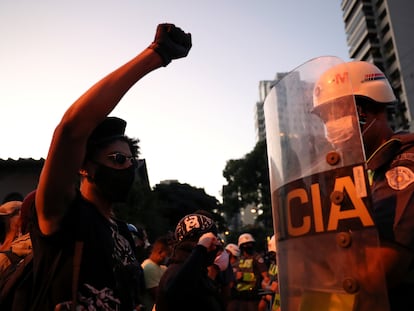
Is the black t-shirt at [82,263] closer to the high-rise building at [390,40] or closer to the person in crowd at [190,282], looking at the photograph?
the person in crowd at [190,282]

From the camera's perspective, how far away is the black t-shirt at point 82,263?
59.2 inches

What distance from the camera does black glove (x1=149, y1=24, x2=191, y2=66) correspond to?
1611 millimetres

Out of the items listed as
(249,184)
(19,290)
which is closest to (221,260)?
(19,290)

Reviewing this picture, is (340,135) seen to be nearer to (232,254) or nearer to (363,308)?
(363,308)

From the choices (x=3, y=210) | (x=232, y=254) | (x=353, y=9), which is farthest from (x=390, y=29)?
(x=3, y=210)

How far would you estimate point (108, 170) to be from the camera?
1816 millimetres

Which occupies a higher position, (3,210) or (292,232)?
(3,210)

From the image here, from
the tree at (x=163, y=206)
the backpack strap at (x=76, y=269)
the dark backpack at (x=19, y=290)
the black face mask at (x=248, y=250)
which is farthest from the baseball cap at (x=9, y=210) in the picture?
the tree at (x=163, y=206)

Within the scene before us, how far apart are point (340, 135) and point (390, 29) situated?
5644cm

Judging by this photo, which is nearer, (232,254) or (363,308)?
(363,308)

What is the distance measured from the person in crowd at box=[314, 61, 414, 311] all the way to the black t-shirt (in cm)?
110

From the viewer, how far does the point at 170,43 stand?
1.64 metres

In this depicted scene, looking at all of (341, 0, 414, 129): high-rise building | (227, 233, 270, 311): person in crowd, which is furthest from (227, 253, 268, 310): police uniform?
(341, 0, 414, 129): high-rise building

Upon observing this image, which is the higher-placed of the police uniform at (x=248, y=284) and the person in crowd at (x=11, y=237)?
the person in crowd at (x=11, y=237)
